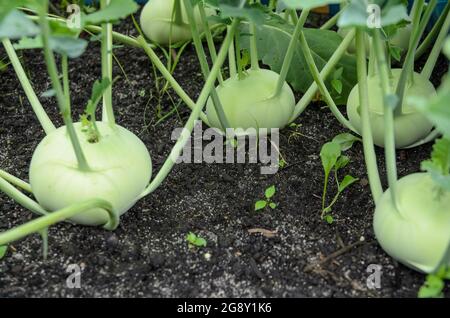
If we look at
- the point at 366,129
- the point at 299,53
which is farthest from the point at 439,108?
the point at 299,53

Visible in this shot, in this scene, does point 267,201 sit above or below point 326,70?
below

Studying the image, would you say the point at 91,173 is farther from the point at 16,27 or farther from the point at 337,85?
the point at 337,85

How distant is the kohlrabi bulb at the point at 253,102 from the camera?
51.5 inches

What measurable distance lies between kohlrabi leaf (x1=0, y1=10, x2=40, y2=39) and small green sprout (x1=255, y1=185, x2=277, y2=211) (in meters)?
0.51

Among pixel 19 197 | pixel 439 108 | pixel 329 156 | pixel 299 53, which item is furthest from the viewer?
pixel 299 53

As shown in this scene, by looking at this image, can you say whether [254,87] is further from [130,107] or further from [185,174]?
[130,107]

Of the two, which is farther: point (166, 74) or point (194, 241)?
point (166, 74)

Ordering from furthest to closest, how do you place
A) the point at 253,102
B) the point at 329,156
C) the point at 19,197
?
the point at 253,102, the point at 329,156, the point at 19,197

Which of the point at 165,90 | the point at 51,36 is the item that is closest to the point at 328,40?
the point at 165,90

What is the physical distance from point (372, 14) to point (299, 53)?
19.8 inches

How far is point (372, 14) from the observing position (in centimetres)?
94

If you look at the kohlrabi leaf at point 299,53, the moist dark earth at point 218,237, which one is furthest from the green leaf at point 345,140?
the kohlrabi leaf at point 299,53

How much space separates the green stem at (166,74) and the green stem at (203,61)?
4 centimetres
